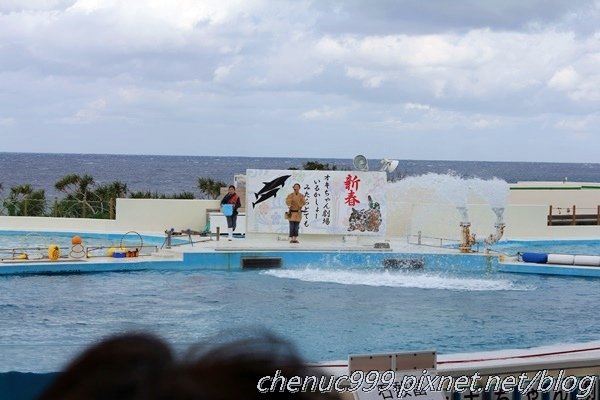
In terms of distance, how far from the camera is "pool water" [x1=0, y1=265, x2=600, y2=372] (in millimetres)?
8594

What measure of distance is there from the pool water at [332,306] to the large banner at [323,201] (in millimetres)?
1428

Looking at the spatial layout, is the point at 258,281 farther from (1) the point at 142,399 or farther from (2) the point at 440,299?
(1) the point at 142,399

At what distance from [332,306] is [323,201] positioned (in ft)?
14.8

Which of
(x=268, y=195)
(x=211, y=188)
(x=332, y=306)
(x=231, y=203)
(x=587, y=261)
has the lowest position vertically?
(x=332, y=306)

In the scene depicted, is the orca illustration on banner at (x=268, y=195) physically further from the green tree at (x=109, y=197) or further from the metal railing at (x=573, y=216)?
the metal railing at (x=573, y=216)

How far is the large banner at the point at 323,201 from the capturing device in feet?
47.5

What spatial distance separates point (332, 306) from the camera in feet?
33.3

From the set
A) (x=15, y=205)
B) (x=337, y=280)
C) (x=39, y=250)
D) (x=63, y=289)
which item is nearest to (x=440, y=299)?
(x=337, y=280)

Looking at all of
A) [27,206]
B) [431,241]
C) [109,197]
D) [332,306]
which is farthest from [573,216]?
[27,206]

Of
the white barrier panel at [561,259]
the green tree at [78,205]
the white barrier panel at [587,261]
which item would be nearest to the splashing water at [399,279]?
the white barrier panel at [561,259]

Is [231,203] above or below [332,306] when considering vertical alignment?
above

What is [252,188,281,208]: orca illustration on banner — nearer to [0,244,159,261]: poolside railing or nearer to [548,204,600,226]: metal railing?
[0,244,159,261]: poolside railing

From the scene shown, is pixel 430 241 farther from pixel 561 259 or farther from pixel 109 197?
pixel 109 197

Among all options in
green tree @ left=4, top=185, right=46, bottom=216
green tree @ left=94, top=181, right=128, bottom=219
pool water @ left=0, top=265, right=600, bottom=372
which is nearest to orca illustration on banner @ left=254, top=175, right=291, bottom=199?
pool water @ left=0, top=265, right=600, bottom=372
